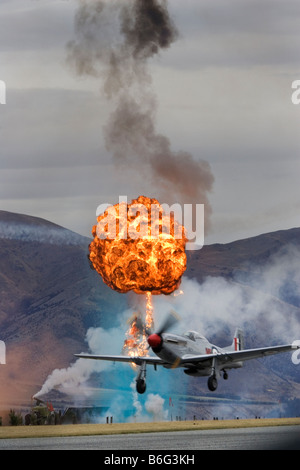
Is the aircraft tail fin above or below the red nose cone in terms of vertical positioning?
above

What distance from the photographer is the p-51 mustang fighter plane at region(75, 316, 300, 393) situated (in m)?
111

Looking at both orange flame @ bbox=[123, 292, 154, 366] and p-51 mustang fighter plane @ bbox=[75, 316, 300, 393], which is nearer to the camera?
p-51 mustang fighter plane @ bbox=[75, 316, 300, 393]

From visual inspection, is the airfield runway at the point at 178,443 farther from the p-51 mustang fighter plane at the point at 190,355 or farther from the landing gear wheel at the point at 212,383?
the landing gear wheel at the point at 212,383

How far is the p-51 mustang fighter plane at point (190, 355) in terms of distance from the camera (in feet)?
364

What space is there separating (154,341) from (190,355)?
7936mm

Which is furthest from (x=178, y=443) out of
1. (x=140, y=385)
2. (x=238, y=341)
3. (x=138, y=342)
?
(x=138, y=342)

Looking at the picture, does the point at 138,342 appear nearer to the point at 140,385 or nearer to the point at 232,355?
the point at 232,355

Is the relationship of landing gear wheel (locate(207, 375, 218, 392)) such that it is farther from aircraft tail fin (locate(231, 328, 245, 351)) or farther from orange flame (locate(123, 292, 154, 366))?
orange flame (locate(123, 292, 154, 366))

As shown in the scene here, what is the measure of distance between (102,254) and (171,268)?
10.2 meters

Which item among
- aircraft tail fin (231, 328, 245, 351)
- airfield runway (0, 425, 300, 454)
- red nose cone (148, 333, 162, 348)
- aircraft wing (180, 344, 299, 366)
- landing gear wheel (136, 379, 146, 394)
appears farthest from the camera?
aircraft tail fin (231, 328, 245, 351)

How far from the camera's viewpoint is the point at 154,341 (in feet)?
360

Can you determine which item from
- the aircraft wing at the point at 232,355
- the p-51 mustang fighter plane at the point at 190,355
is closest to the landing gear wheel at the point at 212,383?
the p-51 mustang fighter plane at the point at 190,355

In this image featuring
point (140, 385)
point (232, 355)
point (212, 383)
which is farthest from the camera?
point (232, 355)

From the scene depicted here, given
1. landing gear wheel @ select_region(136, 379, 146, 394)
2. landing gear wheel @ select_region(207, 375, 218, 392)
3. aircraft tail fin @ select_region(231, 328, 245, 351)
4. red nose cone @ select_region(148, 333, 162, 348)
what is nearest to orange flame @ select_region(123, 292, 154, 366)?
aircraft tail fin @ select_region(231, 328, 245, 351)
